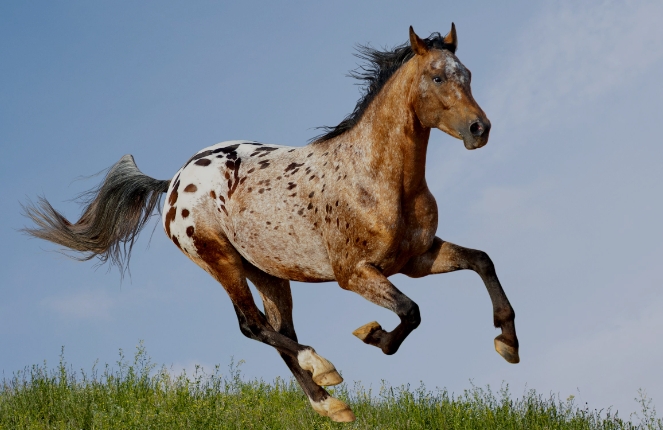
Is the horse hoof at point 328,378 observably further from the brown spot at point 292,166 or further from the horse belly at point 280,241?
the brown spot at point 292,166

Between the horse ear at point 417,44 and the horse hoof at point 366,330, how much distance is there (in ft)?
6.88

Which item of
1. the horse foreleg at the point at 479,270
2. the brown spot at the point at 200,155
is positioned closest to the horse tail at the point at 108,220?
the brown spot at the point at 200,155

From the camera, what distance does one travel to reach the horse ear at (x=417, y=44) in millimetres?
5965

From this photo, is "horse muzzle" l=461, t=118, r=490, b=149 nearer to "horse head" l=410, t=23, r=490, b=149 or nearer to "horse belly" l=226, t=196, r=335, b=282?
"horse head" l=410, t=23, r=490, b=149

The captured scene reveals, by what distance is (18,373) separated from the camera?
8.77 m

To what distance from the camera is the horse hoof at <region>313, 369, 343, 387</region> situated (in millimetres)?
6301

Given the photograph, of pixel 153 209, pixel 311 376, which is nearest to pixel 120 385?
pixel 153 209

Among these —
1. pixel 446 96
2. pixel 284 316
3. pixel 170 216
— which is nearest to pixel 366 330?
pixel 284 316

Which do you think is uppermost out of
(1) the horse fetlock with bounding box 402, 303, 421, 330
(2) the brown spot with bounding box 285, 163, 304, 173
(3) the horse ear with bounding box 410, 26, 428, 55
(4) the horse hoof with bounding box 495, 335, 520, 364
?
(3) the horse ear with bounding box 410, 26, 428, 55

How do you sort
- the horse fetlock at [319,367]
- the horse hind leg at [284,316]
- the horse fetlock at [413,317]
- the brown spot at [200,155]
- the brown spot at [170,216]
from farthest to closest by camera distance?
the brown spot at [200,155] → the brown spot at [170,216] → the horse hind leg at [284,316] → the horse fetlock at [319,367] → the horse fetlock at [413,317]

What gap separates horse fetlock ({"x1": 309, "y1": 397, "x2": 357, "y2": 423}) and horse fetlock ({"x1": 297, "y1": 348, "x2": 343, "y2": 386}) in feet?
1.15

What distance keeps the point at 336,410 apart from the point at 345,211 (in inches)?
66.5

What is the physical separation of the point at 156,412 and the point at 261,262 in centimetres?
210

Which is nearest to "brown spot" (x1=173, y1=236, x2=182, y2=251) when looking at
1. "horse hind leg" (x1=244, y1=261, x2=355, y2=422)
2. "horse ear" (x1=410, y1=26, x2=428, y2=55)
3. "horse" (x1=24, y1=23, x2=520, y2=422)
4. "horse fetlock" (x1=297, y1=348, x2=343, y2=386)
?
"horse" (x1=24, y1=23, x2=520, y2=422)
